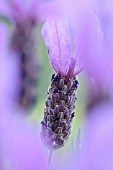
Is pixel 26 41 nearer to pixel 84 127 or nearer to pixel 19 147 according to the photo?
pixel 84 127

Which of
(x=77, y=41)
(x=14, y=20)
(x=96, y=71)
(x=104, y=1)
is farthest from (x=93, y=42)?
(x=14, y=20)

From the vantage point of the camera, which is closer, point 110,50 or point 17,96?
point 110,50

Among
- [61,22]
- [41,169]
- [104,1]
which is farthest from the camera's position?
[104,1]

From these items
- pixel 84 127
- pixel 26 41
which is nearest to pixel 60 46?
pixel 84 127

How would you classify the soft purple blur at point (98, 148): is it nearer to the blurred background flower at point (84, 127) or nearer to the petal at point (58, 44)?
the blurred background flower at point (84, 127)

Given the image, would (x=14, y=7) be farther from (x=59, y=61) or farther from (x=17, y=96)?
(x=59, y=61)

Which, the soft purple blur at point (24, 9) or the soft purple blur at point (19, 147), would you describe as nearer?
the soft purple blur at point (19, 147)

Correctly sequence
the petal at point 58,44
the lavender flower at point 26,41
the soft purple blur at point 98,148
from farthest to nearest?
1. the lavender flower at point 26,41
2. the petal at point 58,44
3. the soft purple blur at point 98,148

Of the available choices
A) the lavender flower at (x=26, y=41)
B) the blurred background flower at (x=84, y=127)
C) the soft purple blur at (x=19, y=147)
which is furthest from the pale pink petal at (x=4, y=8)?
the soft purple blur at (x=19, y=147)
